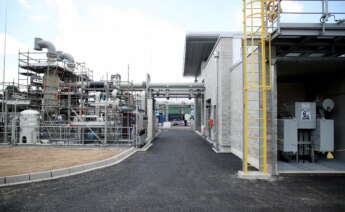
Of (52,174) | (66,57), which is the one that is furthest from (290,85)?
(66,57)

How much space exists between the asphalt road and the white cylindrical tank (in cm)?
848

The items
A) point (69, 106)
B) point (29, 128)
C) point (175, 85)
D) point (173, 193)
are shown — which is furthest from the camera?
point (175, 85)

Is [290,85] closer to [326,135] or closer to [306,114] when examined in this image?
[306,114]

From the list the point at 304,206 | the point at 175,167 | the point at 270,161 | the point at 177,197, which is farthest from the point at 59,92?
the point at 304,206

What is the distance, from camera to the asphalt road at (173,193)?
439 centimetres

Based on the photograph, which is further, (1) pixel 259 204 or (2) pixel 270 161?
(2) pixel 270 161

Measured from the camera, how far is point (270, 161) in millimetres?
6590

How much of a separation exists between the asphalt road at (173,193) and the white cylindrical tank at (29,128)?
8483mm

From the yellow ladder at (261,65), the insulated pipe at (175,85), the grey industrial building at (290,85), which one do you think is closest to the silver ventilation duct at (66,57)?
the insulated pipe at (175,85)

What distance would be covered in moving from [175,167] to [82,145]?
7.27 metres

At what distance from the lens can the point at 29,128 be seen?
12828mm

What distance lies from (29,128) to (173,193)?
12273 mm

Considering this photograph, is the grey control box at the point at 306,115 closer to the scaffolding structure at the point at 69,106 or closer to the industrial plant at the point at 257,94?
the industrial plant at the point at 257,94

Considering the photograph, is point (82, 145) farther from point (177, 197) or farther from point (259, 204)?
point (259, 204)
